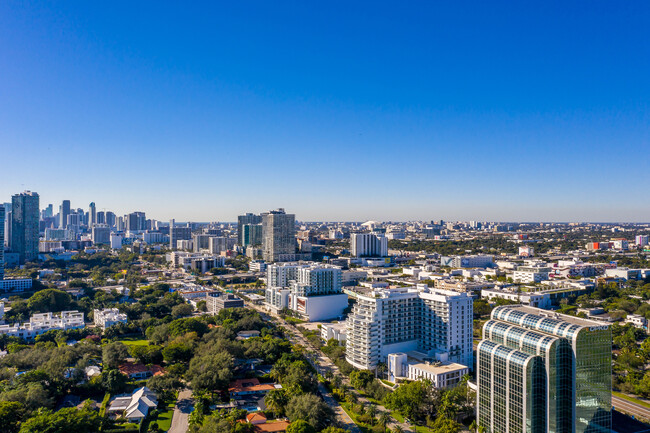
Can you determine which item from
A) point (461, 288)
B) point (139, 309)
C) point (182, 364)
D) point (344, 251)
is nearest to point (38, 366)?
point (182, 364)

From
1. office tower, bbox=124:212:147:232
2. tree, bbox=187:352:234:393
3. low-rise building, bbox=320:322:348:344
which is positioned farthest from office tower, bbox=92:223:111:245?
tree, bbox=187:352:234:393

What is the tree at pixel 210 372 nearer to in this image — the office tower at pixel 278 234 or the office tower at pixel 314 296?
the office tower at pixel 314 296

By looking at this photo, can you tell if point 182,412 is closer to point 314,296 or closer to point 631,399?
point 314,296

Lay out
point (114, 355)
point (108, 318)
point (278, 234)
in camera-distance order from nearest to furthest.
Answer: point (114, 355)
point (108, 318)
point (278, 234)

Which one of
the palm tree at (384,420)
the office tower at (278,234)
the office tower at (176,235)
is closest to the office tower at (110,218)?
the office tower at (176,235)

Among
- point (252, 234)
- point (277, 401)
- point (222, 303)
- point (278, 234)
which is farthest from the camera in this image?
point (252, 234)

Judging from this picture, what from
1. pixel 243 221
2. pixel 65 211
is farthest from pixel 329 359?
pixel 65 211

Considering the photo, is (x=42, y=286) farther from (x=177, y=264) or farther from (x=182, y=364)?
(x=182, y=364)
